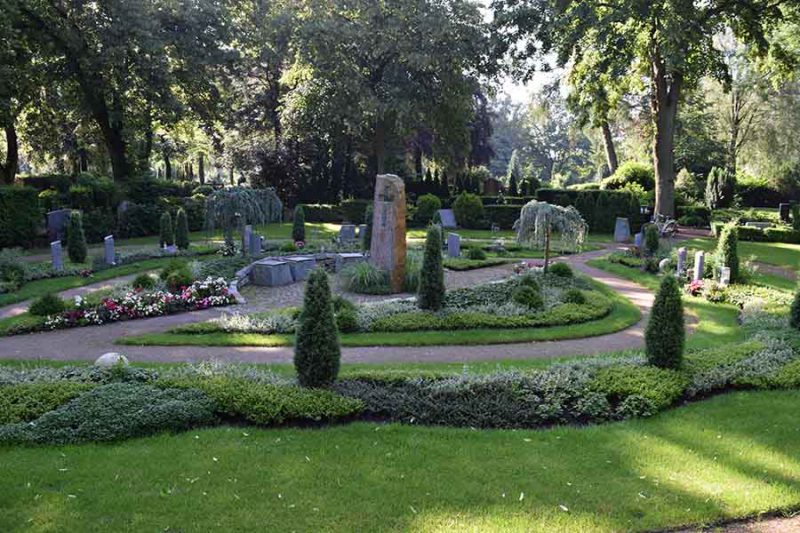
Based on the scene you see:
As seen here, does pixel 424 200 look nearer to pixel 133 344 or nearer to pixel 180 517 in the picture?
pixel 133 344

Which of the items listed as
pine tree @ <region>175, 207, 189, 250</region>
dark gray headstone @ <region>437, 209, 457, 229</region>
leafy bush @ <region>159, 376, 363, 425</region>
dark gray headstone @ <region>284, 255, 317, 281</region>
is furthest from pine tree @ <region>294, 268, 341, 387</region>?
dark gray headstone @ <region>437, 209, 457, 229</region>

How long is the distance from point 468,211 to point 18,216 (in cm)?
2150

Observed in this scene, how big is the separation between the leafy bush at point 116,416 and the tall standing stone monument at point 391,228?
926cm

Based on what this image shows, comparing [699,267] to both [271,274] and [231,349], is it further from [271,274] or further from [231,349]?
[231,349]

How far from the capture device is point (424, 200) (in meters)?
35.1

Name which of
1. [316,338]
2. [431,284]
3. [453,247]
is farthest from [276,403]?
[453,247]

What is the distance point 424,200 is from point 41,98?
68.5ft

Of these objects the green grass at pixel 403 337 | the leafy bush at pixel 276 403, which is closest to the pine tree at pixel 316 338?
the leafy bush at pixel 276 403

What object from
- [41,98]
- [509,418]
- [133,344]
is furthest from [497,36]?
[509,418]

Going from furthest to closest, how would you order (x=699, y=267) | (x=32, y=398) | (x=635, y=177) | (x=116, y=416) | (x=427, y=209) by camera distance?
(x=635, y=177) → (x=427, y=209) → (x=699, y=267) → (x=32, y=398) → (x=116, y=416)

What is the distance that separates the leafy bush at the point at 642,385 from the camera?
7922 millimetres

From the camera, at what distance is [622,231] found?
1178 inches

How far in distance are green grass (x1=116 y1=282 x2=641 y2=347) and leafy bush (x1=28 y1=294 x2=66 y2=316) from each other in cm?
250

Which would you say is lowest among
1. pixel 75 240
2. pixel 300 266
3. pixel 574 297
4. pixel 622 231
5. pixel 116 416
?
pixel 116 416
